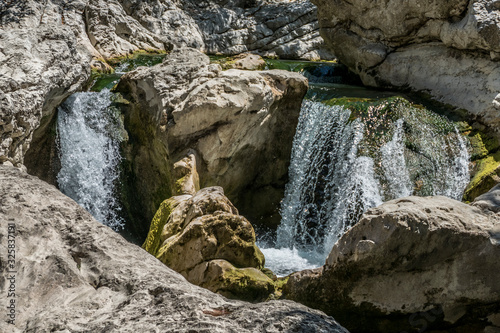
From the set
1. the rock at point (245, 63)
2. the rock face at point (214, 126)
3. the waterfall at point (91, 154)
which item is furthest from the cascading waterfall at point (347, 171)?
the waterfall at point (91, 154)

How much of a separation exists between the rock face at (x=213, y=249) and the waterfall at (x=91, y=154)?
226 cm

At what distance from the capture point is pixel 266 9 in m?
16.1

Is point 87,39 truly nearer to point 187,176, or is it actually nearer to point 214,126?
point 214,126

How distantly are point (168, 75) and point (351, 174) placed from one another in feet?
10.6

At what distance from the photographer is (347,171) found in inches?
311

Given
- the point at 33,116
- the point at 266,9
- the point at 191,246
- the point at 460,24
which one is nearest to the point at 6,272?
the point at 191,246

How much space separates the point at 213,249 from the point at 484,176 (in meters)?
4.26

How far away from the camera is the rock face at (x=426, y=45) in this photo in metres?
8.46

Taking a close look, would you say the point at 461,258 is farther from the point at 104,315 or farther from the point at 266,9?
the point at 266,9

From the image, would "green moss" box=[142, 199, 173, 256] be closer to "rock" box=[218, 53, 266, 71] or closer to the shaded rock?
the shaded rock

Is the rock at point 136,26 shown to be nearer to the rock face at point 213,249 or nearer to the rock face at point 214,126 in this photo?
the rock face at point 214,126

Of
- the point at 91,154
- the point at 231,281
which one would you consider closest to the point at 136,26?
the point at 91,154

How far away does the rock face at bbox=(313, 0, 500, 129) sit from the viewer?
8.46m

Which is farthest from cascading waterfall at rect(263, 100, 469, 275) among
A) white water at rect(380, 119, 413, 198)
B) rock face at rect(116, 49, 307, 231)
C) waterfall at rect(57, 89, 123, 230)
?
waterfall at rect(57, 89, 123, 230)
